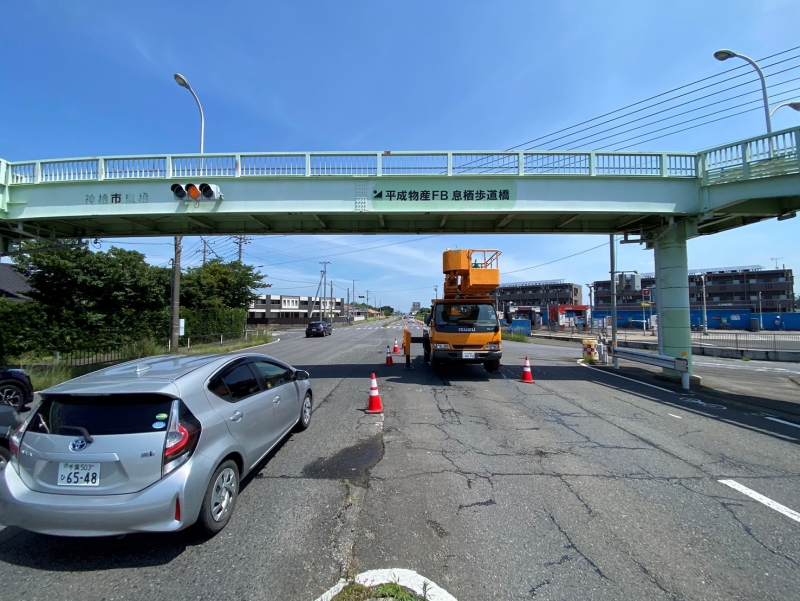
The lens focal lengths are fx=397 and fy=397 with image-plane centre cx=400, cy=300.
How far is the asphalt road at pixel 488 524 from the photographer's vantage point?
2818 mm

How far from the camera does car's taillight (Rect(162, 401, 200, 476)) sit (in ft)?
10.2

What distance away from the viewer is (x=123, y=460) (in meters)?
3.03

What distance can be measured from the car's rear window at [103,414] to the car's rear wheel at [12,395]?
6.71m

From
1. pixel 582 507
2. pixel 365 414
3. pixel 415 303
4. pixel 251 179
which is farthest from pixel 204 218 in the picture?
pixel 415 303

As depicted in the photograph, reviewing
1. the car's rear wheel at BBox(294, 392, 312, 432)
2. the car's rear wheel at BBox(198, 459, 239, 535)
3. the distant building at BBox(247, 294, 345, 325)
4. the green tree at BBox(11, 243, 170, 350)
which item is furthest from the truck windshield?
the distant building at BBox(247, 294, 345, 325)

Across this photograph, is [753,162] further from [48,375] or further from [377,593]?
[48,375]

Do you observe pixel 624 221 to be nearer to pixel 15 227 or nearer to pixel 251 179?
pixel 251 179

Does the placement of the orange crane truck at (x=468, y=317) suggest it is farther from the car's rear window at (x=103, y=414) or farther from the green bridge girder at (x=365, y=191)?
the car's rear window at (x=103, y=414)

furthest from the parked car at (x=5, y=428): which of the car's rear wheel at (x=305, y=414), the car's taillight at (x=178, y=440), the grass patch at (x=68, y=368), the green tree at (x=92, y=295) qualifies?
the green tree at (x=92, y=295)

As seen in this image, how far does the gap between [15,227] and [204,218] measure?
20.5ft

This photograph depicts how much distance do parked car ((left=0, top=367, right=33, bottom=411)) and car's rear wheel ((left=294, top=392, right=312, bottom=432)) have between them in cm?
613

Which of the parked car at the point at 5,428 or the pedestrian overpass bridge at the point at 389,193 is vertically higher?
the pedestrian overpass bridge at the point at 389,193

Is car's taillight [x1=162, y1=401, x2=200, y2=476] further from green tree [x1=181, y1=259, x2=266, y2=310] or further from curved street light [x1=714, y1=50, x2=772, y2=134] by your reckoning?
green tree [x1=181, y1=259, x2=266, y2=310]

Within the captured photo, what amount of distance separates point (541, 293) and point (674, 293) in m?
111
